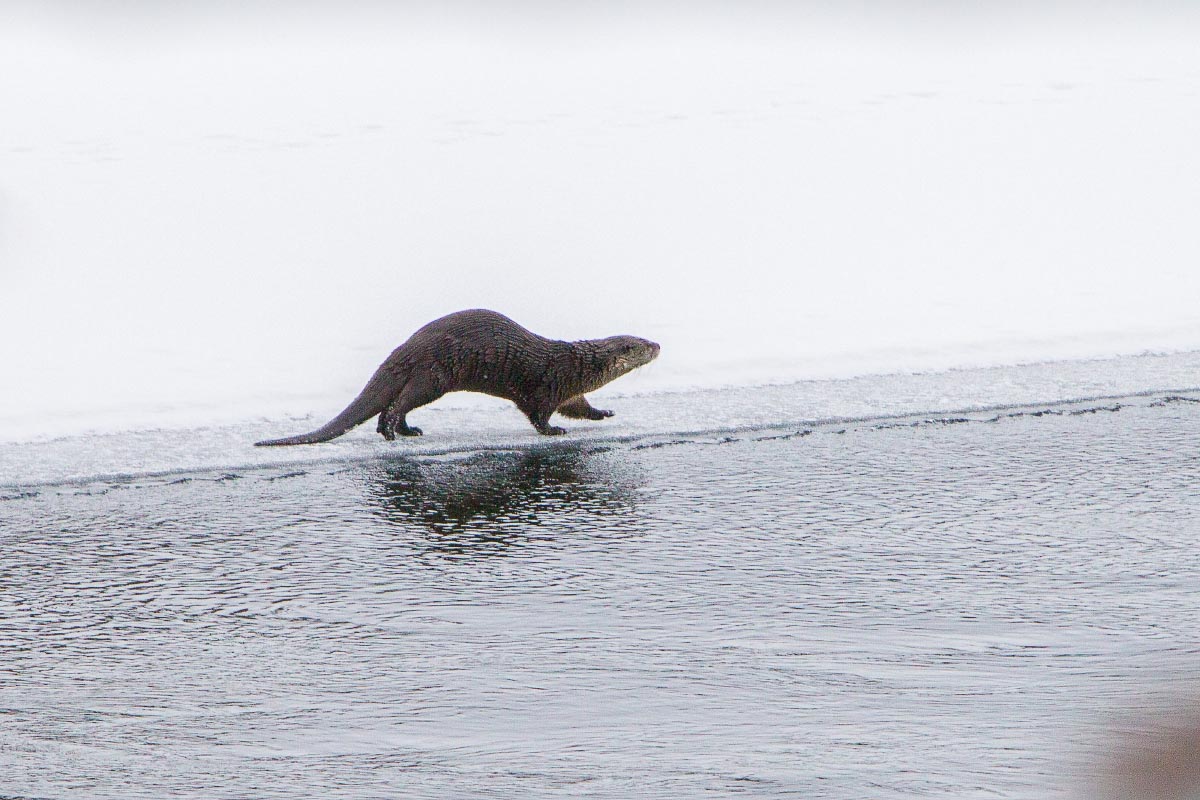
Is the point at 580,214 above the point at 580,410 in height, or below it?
above

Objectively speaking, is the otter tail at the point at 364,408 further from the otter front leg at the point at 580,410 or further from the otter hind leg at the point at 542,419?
the otter front leg at the point at 580,410

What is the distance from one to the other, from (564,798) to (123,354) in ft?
15.6

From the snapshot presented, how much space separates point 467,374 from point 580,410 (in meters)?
0.44

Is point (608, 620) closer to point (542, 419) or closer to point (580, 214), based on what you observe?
point (542, 419)

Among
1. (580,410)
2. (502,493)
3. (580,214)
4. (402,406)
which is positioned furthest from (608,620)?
(580,214)

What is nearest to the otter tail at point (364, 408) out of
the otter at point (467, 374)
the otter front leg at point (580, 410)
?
the otter at point (467, 374)

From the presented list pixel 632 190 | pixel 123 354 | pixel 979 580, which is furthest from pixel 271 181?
pixel 979 580

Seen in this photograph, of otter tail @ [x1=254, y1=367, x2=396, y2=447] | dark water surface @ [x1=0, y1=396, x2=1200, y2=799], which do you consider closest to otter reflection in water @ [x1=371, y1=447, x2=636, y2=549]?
dark water surface @ [x1=0, y1=396, x2=1200, y2=799]

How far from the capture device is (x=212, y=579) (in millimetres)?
3848

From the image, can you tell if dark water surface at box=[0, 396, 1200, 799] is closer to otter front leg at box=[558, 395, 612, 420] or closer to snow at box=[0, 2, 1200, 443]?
otter front leg at box=[558, 395, 612, 420]

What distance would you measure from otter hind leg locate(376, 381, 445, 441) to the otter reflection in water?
0.93ft

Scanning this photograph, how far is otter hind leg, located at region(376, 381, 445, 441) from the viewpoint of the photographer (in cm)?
532

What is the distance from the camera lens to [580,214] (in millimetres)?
9906

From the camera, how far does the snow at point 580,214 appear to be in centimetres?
696
